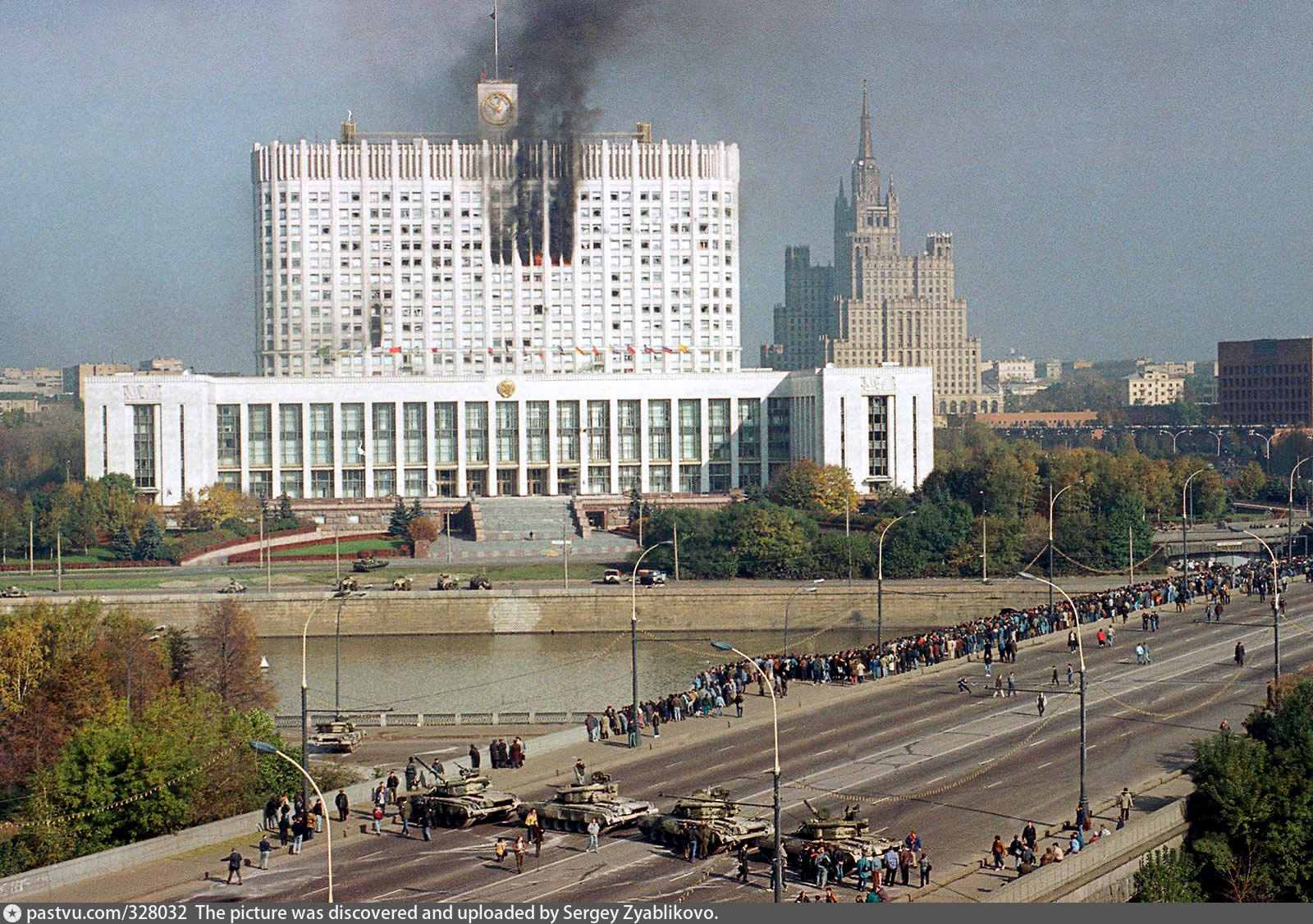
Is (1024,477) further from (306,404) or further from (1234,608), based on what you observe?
(306,404)

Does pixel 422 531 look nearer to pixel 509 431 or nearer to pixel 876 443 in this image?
pixel 509 431

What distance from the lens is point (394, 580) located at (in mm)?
114562

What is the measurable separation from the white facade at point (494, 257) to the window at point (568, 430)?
16.1m

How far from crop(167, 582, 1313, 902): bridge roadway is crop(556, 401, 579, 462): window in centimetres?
8718

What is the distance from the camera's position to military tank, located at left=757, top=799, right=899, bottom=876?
1828 inches

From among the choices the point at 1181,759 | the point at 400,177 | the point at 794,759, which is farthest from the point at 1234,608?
the point at 400,177

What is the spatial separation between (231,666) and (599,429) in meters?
92.6

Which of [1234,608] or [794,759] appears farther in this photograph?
[1234,608]

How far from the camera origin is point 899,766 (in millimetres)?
59250

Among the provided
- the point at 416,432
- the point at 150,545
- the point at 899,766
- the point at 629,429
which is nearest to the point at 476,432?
the point at 416,432

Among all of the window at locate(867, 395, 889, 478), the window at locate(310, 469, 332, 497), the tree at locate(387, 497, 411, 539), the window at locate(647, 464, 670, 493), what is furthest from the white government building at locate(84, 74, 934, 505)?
the tree at locate(387, 497, 411, 539)

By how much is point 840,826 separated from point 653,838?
599 cm

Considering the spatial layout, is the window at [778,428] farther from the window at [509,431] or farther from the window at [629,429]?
the window at [509,431]

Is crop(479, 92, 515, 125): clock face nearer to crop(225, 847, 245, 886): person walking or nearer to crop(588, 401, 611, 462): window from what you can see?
crop(588, 401, 611, 462): window
